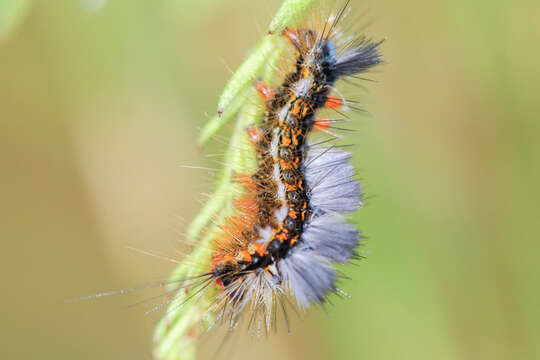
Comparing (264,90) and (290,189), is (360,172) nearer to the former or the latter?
(290,189)

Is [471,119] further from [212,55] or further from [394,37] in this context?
[212,55]

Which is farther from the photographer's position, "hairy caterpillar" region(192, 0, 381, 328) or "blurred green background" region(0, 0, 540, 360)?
"blurred green background" region(0, 0, 540, 360)

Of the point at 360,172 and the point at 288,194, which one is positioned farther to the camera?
the point at 360,172

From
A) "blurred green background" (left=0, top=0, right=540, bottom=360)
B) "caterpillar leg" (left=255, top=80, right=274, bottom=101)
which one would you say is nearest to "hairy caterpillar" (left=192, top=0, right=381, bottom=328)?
"caterpillar leg" (left=255, top=80, right=274, bottom=101)

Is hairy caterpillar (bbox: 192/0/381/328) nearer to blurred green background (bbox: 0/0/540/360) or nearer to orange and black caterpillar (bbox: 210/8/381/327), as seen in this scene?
orange and black caterpillar (bbox: 210/8/381/327)

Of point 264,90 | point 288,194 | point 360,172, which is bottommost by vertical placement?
point 288,194

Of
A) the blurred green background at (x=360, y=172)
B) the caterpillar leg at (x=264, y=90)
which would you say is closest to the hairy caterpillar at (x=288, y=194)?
the caterpillar leg at (x=264, y=90)

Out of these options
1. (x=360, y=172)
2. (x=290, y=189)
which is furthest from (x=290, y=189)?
(x=360, y=172)

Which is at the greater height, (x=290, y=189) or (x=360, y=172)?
(x=360, y=172)
